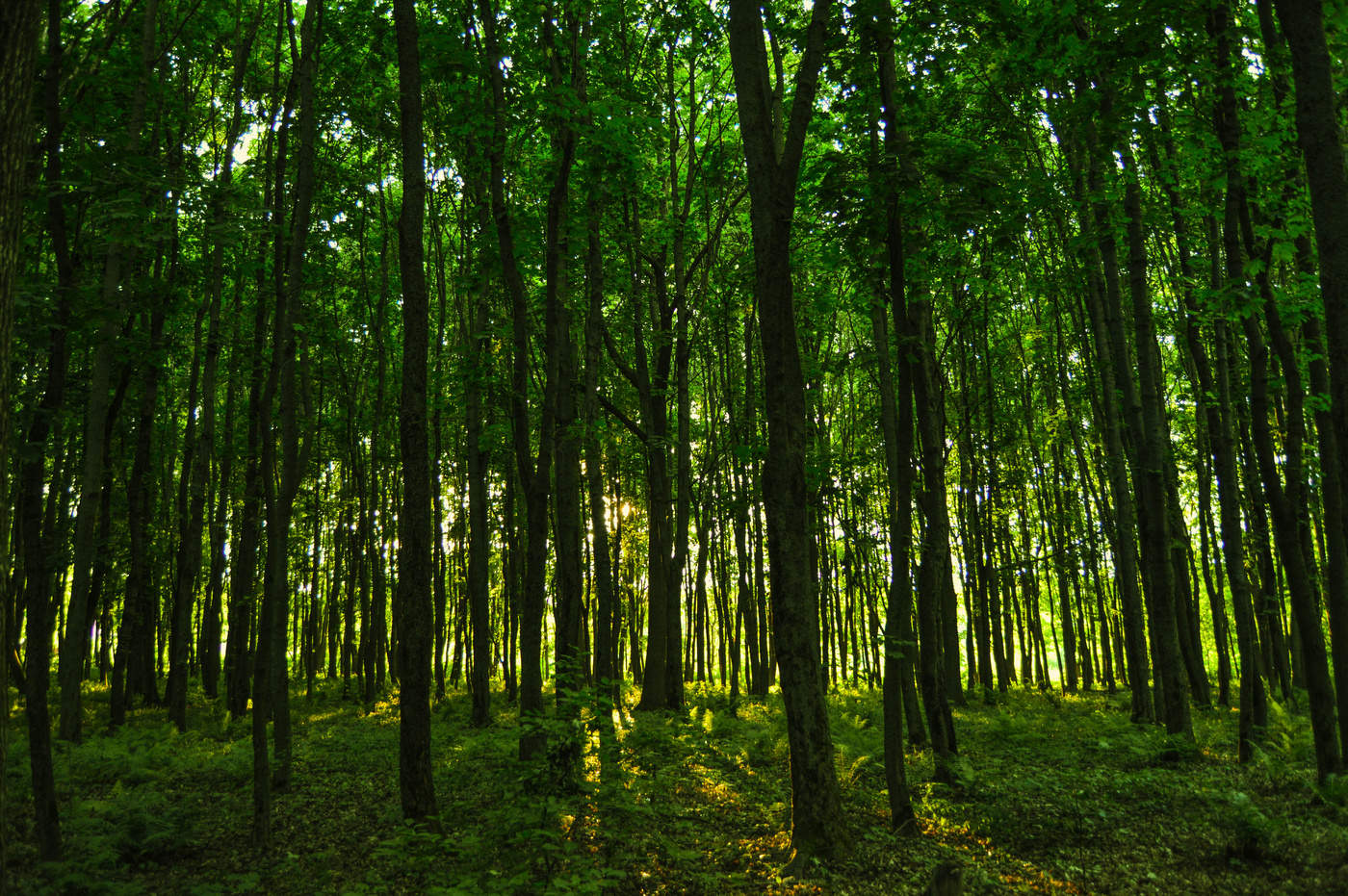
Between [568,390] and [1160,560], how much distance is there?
919 centimetres

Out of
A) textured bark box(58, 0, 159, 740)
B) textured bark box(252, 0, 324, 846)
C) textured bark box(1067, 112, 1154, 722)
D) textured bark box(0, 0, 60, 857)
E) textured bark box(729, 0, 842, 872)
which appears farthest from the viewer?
textured bark box(1067, 112, 1154, 722)

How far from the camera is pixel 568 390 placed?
1204 cm

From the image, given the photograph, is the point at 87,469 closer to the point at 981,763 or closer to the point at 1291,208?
the point at 981,763

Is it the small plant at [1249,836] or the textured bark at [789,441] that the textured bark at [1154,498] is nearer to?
the small plant at [1249,836]

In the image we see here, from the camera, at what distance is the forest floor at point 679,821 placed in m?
6.50

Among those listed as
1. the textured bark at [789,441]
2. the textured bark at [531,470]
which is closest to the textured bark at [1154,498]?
the textured bark at [789,441]

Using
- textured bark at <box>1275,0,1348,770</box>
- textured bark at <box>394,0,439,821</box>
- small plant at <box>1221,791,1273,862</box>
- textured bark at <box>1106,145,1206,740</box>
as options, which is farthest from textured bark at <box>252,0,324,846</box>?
textured bark at <box>1106,145,1206,740</box>

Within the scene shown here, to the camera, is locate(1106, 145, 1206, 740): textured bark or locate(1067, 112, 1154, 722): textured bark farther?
locate(1067, 112, 1154, 722): textured bark

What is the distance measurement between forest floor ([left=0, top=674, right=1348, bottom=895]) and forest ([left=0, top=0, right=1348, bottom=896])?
7 centimetres

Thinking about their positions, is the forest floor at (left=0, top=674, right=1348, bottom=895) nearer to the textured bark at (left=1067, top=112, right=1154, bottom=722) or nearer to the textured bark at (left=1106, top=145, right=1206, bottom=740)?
the textured bark at (left=1106, top=145, right=1206, bottom=740)

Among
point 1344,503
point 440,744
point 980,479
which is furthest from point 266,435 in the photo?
point 980,479

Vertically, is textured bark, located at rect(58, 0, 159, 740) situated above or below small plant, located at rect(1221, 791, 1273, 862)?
above

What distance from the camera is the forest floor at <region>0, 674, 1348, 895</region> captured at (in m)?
6.50

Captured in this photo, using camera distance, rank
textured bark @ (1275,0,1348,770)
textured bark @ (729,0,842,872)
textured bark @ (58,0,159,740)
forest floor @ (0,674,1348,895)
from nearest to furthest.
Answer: textured bark @ (1275,0,1348,770), forest floor @ (0,674,1348,895), textured bark @ (729,0,842,872), textured bark @ (58,0,159,740)
